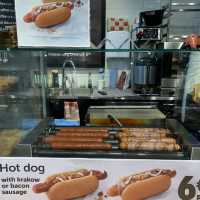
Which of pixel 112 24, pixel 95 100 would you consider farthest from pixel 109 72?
pixel 95 100

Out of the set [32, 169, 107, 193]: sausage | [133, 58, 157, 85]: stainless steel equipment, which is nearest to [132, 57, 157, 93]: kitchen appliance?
[133, 58, 157, 85]: stainless steel equipment

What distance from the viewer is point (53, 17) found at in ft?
1.98

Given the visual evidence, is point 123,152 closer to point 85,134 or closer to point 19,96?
point 85,134

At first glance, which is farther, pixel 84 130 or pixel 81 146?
pixel 84 130

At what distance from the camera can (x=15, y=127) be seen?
2.57 feet

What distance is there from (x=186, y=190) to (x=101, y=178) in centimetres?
21

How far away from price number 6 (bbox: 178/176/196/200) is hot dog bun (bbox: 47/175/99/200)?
201 mm

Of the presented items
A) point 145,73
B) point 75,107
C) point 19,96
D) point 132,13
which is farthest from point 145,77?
point 19,96

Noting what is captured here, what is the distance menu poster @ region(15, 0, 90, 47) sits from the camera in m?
0.60

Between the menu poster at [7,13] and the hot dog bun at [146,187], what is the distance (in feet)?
1.70

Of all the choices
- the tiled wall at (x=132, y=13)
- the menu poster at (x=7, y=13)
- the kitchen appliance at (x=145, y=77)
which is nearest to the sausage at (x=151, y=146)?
the menu poster at (x=7, y=13)

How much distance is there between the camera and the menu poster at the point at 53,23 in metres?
0.60

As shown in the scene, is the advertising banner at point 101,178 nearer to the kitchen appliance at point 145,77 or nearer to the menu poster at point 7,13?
the menu poster at point 7,13

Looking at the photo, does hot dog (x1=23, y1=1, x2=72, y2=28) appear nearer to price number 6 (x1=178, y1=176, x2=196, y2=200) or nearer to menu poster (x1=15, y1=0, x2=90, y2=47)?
menu poster (x1=15, y1=0, x2=90, y2=47)
